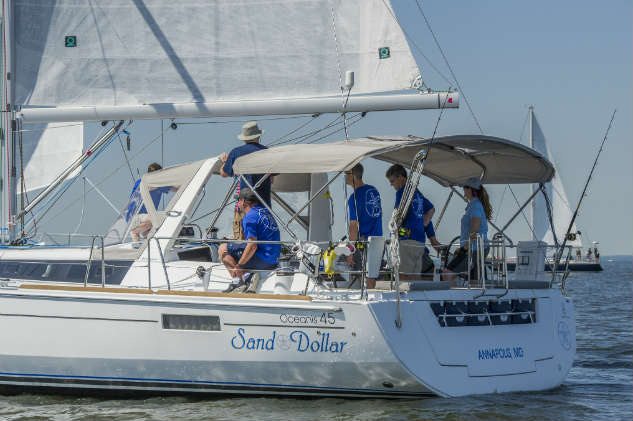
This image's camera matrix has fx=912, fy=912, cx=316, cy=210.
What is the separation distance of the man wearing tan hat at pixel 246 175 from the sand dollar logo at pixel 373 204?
1150 mm

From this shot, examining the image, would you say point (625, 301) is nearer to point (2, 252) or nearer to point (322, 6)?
point (322, 6)

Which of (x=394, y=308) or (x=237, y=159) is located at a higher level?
(x=237, y=159)

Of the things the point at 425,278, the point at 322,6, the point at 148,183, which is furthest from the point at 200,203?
the point at 322,6

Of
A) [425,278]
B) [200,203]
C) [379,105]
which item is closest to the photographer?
[425,278]

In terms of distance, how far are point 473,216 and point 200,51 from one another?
454 cm

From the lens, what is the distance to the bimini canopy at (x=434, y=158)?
855 centimetres

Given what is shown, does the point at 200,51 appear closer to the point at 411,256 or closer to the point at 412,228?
the point at 412,228

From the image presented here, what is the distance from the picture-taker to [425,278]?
9.48 m

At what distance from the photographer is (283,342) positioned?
8383 mm

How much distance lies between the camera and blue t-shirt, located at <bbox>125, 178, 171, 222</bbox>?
10.0 meters

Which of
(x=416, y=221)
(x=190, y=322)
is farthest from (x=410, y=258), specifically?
(x=190, y=322)

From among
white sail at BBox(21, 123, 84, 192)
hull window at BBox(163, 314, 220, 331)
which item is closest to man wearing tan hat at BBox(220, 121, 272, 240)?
hull window at BBox(163, 314, 220, 331)

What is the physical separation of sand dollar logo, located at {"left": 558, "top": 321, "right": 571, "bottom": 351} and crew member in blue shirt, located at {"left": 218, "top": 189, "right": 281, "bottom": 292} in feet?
10.3

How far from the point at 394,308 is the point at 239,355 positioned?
1514 mm
